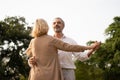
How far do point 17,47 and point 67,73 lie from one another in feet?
133

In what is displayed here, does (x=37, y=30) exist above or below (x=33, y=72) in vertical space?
above

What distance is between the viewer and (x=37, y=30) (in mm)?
5363

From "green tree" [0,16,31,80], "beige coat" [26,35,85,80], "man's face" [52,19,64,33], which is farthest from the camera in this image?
"green tree" [0,16,31,80]

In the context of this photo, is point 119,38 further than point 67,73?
Yes

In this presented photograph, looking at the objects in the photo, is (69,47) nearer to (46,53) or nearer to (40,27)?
(46,53)

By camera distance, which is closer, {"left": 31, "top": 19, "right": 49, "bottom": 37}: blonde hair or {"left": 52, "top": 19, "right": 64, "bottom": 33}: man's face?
{"left": 31, "top": 19, "right": 49, "bottom": 37}: blonde hair

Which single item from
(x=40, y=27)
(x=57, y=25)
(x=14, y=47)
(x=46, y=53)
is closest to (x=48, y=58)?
(x=46, y=53)

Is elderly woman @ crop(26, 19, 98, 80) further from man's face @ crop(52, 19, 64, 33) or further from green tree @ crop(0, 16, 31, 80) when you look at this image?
green tree @ crop(0, 16, 31, 80)

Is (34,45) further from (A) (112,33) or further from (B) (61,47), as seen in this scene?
(A) (112,33)

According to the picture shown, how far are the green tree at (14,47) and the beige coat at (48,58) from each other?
129 ft

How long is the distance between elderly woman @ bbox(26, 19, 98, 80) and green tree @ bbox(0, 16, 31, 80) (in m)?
39.2

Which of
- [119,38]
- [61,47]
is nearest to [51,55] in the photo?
[61,47]

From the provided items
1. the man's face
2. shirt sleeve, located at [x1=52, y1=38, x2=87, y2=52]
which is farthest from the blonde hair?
the man's face

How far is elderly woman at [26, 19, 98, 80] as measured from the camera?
5.29m
